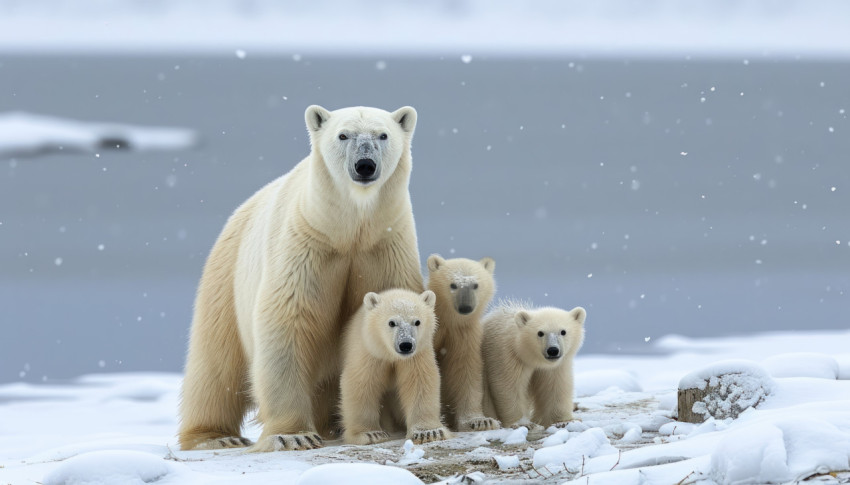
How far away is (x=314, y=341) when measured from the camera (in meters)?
5.68

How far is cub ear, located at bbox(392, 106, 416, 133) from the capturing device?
5641 mm

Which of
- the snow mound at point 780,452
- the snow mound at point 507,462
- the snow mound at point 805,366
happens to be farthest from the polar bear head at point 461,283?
the snow mound at point 780,452

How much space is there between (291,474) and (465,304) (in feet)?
5.31

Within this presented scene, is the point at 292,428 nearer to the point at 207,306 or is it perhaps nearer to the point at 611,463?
the point at 207,306

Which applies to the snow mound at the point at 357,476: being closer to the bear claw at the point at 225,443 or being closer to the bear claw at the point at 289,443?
the bear claw at the point at 289,443

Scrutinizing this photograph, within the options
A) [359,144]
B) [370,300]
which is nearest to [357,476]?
[370,300]

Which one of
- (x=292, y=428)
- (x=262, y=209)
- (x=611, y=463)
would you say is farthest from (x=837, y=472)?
(x=262, y=209)

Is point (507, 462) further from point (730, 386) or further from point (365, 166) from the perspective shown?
point (365, 166)

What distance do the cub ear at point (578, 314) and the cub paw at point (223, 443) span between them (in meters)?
2.11

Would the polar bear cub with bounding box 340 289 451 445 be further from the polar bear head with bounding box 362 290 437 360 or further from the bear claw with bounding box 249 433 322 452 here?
the bear claw with bounding box 249 433 322 452

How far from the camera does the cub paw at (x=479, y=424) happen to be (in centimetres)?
555

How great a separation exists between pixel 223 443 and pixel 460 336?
1.61m

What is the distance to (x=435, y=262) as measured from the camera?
19.5 ft

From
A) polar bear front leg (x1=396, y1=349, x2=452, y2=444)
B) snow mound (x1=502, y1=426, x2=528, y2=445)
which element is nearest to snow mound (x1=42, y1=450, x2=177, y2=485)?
polar bear front leg (x1=396, y1=349, x2=452, y2=444)
